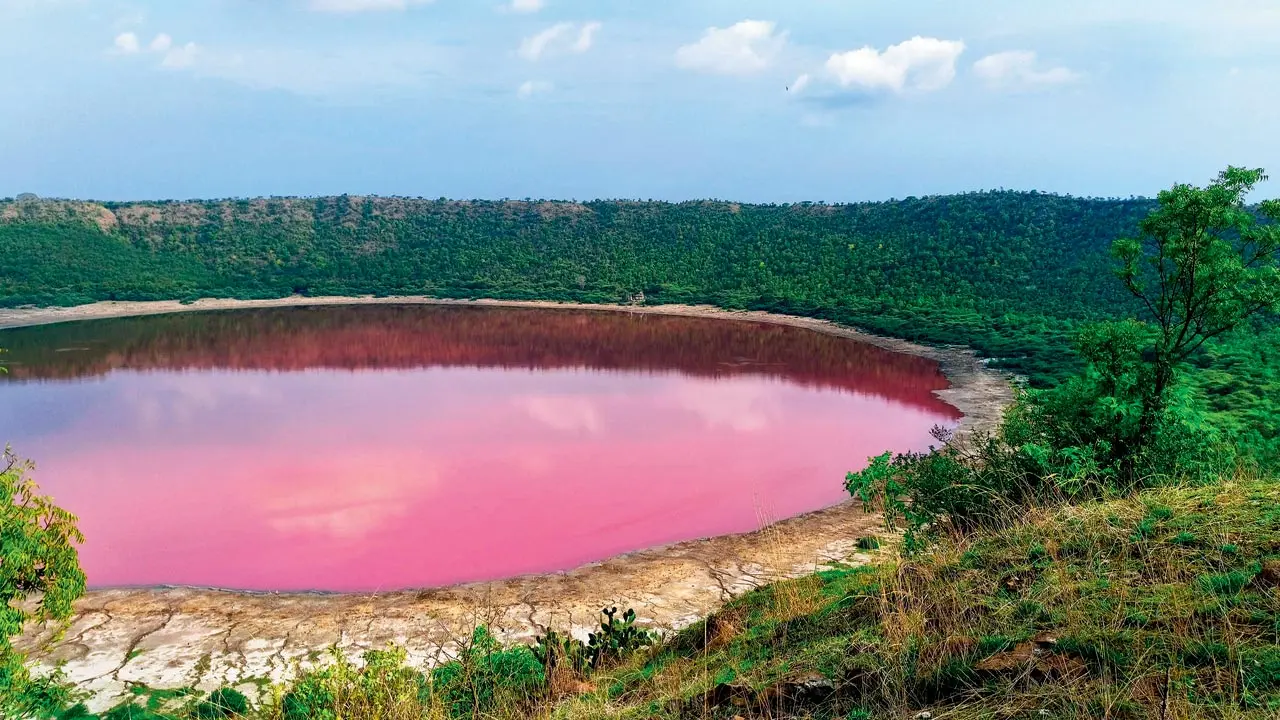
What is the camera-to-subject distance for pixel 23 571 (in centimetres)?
587

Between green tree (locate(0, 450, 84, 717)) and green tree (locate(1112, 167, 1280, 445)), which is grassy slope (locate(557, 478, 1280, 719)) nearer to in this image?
green tree (locate(1112, 167, 1280, 445))

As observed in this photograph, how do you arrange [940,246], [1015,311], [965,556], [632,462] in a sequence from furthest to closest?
[940,246]
[1015,311]
[632,462]
[965,556]

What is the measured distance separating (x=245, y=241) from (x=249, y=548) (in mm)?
55803

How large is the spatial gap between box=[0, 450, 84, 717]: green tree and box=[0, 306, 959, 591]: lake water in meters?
4.71

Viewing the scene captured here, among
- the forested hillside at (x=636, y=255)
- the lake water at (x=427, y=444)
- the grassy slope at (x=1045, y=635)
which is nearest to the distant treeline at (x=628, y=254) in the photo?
the forested hillside at (x=636, y=255)

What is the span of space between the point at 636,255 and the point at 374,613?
160ft

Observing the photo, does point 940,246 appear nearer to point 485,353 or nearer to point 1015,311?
point 1015,311

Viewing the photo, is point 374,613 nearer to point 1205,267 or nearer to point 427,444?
point 427,444

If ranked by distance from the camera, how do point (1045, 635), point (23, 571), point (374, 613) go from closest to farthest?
point (1045, 635) < point (23, 571) < point (374, 613)

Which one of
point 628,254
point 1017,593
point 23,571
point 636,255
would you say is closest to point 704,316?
point 636,255

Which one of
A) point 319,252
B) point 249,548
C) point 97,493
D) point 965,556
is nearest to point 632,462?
point 249,548

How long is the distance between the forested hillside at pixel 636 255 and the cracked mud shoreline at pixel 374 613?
19.0m

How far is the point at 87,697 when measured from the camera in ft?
24.3

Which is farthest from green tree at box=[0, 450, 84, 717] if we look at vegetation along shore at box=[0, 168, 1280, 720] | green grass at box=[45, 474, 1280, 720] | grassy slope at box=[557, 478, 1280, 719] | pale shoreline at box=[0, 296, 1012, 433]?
pale shoreline at box=[0, 296, 1012, 433]
